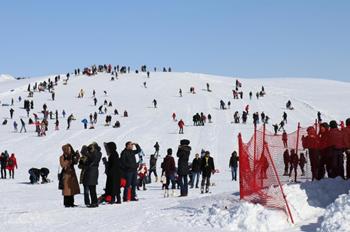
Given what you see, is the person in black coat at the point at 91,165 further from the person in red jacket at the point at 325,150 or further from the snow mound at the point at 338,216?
the snow mound at the point at 338,216

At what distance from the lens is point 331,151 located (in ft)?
40.4

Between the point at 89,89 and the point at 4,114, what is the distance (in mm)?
15678

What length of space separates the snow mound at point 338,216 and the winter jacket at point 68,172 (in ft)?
18.3

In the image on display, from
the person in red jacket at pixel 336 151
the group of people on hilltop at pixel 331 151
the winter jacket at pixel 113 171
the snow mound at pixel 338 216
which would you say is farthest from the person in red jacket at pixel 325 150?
the winter jacket at pixel 113 171

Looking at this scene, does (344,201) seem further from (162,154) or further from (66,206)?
(162,154)

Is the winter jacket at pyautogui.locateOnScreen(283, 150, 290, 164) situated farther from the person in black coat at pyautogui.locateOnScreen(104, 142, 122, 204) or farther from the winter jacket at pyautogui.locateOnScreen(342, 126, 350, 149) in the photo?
the person in black coat at pyautogui.locateOnScreen(104, 142, 122, 204)

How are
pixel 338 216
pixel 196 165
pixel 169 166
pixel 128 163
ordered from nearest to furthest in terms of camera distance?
pixel 338 216 → pixel 128 163 → pixel 169 166 → pixel 196 165

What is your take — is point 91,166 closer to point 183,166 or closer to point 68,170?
point 68,170

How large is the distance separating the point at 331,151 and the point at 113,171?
4.83 m

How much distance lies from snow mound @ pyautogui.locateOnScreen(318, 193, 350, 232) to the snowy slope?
24.9 inches

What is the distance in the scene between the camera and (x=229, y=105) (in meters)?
53.1

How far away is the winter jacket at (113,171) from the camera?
44.3 feet

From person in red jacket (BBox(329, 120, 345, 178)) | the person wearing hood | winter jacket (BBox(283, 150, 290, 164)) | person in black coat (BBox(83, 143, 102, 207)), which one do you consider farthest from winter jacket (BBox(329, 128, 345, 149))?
the person wearing hood

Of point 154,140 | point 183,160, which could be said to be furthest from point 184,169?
point 154,140
